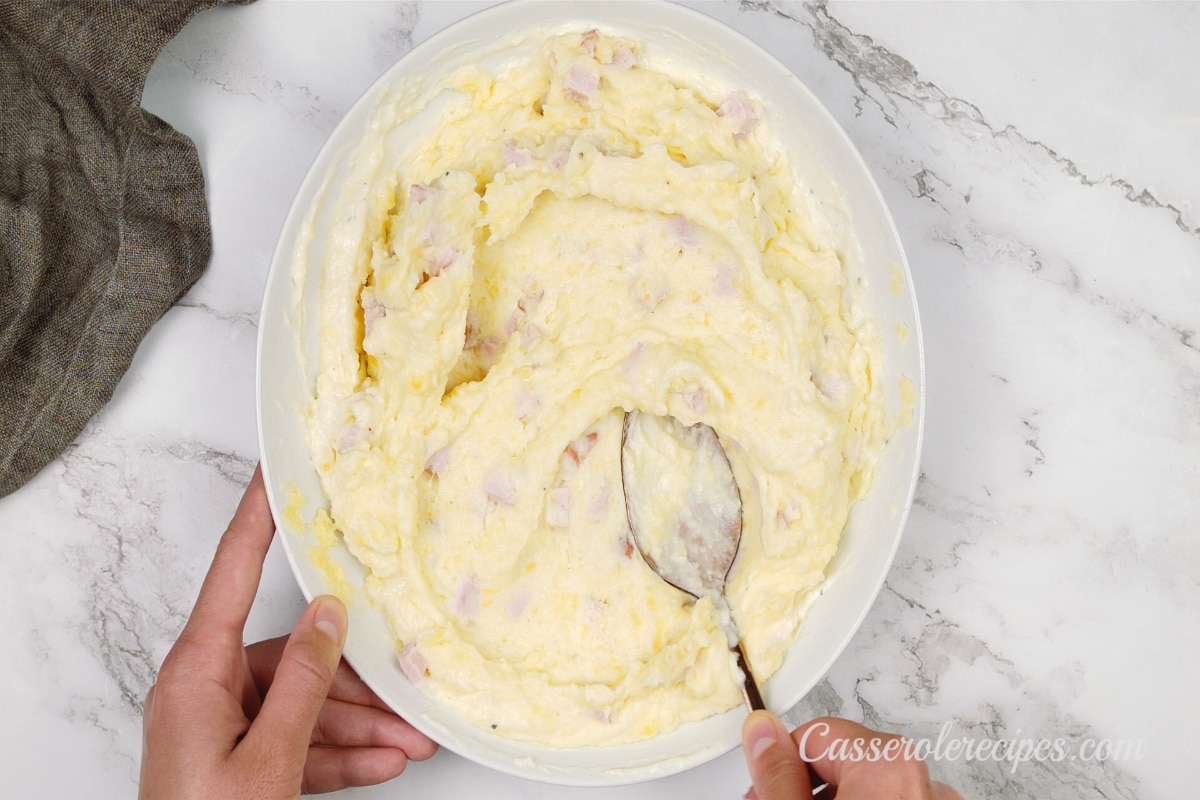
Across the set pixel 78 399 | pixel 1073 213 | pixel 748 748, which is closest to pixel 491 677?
pixel 748 748

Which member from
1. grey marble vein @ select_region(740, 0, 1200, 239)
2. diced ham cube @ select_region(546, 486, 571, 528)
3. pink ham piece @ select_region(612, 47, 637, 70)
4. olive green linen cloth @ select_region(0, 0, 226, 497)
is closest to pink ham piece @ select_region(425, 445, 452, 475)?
diced ham cube @ select_region(546, 486, 571, 528)

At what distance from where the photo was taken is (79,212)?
2.00m

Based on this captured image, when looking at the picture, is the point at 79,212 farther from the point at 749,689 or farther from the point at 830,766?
the point at 830,766

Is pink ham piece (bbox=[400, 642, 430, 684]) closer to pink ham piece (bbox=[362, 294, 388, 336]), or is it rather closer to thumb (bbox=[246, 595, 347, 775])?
thumb (bbox=[246, 595, 347, 775])

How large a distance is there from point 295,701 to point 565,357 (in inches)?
33.0

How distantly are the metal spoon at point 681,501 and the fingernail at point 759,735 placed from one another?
30cm

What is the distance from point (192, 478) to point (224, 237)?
0.57 meters

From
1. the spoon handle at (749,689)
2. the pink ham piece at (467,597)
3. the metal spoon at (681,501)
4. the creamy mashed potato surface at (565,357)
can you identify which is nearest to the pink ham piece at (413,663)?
the creamy mashed potato surface at (565,357)

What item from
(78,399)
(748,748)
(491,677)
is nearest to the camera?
(748,748)

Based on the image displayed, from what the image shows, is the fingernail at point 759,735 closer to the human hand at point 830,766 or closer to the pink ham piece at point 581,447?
the human hand at point 830,766

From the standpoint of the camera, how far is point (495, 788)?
6.73ft

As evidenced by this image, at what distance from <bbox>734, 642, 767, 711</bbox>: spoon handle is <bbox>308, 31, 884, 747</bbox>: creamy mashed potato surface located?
48 millimetres

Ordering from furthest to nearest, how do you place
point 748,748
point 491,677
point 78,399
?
1. point 78,399
2. point 491,677
3. point 748,748

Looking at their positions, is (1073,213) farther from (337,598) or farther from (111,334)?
(111,334)
